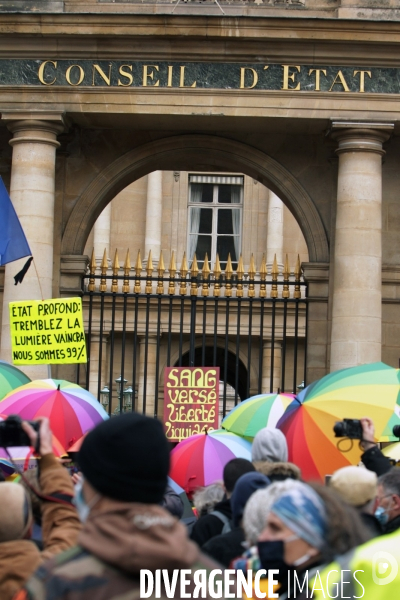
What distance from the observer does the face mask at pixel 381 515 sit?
4789mm

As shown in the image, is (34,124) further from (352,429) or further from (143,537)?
(143,537)

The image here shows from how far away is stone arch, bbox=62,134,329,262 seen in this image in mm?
15273

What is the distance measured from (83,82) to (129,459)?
484 inches

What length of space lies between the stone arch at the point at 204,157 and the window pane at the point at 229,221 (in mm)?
14056

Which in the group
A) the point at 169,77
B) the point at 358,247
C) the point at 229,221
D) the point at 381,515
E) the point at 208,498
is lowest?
the point at 208,498

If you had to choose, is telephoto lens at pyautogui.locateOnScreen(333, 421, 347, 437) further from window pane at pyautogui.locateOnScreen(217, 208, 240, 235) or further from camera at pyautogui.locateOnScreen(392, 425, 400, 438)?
window pane at pyautogui.locateOnScreen(217, 208, 240, 235)

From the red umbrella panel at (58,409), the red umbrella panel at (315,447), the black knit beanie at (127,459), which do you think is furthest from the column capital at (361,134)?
the black knit beanie at (127,459)

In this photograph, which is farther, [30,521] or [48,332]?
[48,332]

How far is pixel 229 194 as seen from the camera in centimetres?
3000

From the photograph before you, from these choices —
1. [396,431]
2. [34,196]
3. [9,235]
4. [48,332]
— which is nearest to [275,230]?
[34,196]

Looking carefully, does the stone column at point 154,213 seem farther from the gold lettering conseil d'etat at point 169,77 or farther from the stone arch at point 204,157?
the gold lettering conseil d'etat at point 169,77

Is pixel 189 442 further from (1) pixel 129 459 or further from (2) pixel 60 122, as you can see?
(2) pixel 60 122

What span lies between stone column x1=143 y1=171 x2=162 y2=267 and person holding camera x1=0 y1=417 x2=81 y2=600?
997 inches

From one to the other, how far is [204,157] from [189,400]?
13.1ft
